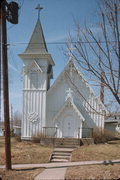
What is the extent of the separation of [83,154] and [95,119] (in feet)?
20.0

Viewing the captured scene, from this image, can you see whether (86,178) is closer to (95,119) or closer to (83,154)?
(83,154)

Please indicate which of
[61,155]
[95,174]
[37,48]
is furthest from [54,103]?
[95,174]

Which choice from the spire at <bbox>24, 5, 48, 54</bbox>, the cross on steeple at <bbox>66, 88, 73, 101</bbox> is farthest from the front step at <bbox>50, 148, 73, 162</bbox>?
the spire at <bbox>24, 5, 48, 54</bbox>

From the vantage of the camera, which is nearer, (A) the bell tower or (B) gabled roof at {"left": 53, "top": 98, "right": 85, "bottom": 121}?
(B) gabled roof at {"left": 53, "top": 98, "right": 85, "bottom": 121}

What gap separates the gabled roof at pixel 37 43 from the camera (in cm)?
2078

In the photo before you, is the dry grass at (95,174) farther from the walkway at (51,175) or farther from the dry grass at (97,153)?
the dry grass at (97,153)

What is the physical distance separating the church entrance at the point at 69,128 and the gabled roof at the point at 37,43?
6756mm

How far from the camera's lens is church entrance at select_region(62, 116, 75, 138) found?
63.0ft

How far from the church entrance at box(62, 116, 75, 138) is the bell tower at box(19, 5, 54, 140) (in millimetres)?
1904

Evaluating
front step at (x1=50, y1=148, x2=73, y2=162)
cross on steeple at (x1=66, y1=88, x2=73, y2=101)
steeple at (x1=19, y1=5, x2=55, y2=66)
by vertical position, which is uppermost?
steeple at (x1=19, y1=5, x2=55, y2=66)

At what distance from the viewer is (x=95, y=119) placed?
64.5 ft

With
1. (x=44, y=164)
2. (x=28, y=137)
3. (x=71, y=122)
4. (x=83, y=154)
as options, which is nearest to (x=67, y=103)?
(x=71, y=122)

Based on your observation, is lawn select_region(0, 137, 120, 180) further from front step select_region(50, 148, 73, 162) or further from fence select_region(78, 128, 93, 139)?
fence select_region(78, 128, 93, 139)

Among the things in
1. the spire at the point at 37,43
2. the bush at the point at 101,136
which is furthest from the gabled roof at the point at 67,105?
the spire at the point at 37,43
